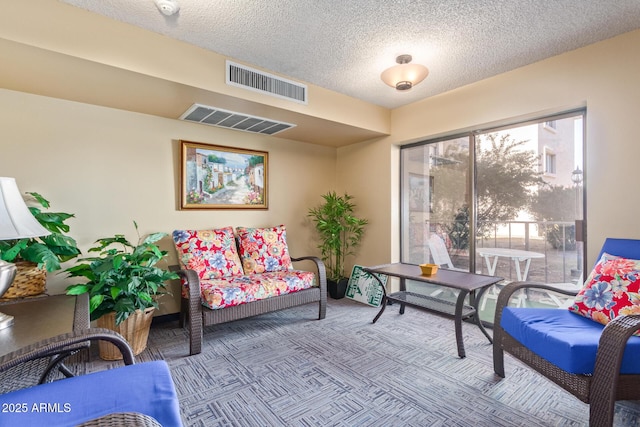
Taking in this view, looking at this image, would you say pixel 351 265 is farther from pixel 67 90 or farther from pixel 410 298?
pixel 67 90

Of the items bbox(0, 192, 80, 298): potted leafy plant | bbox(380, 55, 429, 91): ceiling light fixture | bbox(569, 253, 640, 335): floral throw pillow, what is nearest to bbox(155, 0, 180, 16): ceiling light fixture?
bbox(380, 55, 429, 91): ceiling light fixture

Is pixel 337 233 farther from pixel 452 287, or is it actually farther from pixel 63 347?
pixel 63 347

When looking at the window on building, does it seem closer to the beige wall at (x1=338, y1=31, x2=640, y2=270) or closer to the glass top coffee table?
the beige wall at (x1=338, y1=31, x2=640, y2=270)

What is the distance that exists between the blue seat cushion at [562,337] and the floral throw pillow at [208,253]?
8.02 ft

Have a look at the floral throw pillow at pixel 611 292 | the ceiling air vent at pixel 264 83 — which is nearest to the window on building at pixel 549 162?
the floral throw pillow at pixel 611 292

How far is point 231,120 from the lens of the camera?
126 inches

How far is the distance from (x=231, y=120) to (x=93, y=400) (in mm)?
2699

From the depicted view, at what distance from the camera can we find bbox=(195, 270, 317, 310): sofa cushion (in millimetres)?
2537

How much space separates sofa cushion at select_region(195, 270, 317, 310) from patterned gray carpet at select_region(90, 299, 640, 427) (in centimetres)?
38

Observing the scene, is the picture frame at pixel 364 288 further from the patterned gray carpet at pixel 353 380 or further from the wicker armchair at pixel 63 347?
the wicker armchair at pixel 63 347

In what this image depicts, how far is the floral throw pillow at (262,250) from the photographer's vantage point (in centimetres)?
333

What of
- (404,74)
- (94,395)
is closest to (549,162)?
(404,74)

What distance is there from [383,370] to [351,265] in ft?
7.27

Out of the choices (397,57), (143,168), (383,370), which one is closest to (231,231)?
(143,168)
